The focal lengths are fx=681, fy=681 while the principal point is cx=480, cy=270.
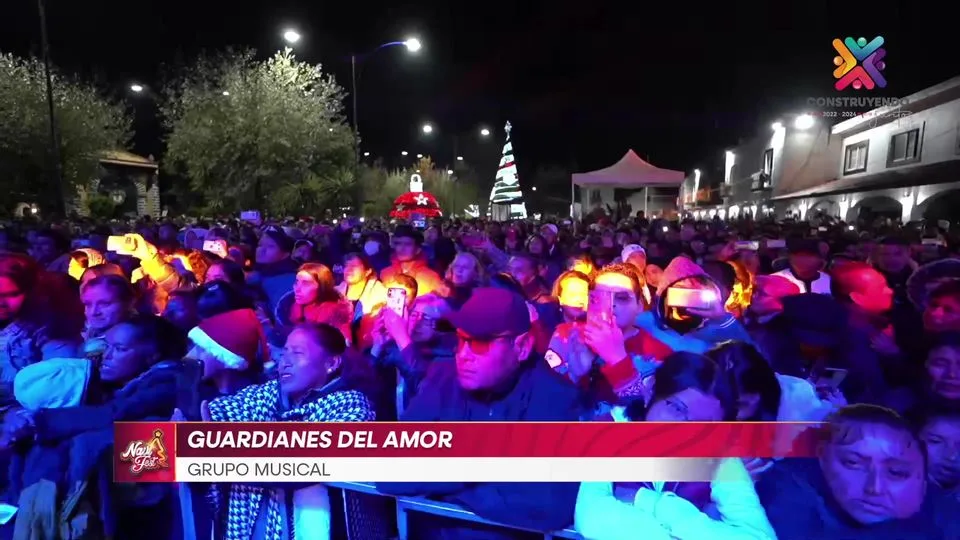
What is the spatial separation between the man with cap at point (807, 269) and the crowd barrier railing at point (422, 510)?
14.1 ft

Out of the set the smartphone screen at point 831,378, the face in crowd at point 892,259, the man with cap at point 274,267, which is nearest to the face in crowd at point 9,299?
the man with cap at point 274,267

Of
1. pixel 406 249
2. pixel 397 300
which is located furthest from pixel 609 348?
pixel 406 249

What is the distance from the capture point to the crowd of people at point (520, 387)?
2137mm

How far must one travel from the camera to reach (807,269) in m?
6.12

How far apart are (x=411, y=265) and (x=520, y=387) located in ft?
13.1

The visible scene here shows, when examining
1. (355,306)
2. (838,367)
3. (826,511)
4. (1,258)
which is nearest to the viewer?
(826,511)

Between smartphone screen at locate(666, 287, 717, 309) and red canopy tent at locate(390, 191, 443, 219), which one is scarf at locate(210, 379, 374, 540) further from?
red canopy tent at locate(390, 191, 443, 219)

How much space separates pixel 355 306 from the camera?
5602mm

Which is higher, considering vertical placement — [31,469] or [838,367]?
[838,367]

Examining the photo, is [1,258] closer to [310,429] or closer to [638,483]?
[310,429]

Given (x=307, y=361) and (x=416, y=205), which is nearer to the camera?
(x=307, y=361)

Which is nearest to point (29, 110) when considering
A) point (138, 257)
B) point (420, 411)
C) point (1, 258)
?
point (138, 257)

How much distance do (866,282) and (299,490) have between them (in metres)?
4.24

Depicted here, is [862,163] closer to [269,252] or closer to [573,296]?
[573,296]
